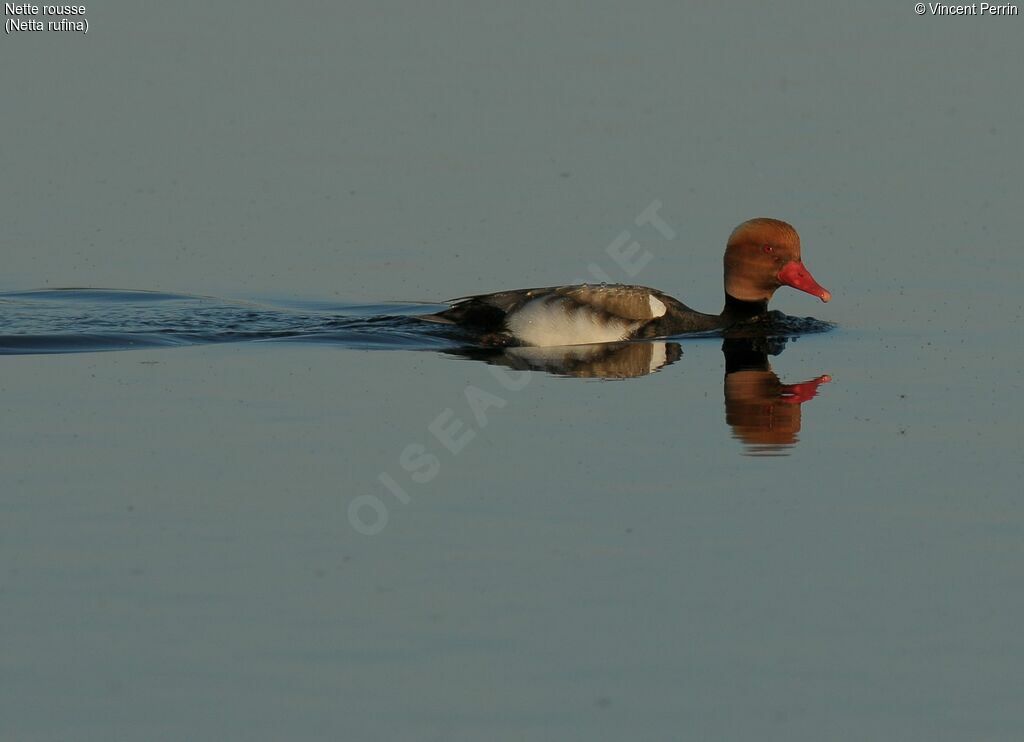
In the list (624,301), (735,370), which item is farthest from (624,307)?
(735,370)

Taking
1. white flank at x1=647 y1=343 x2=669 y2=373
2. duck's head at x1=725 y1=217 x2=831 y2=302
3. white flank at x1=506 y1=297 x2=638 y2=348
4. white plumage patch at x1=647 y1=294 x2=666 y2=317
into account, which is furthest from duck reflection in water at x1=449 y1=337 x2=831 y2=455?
duck's head at x1=725 y1=217 x2=831 y2=302

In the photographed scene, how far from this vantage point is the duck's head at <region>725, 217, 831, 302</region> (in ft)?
55.4

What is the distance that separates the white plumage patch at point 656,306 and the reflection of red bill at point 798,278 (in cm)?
150

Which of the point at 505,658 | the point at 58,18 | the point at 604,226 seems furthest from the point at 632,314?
the point at 58,18

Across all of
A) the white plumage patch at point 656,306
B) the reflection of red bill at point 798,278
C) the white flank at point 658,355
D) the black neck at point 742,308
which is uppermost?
the reflection of red bill at point 798,278

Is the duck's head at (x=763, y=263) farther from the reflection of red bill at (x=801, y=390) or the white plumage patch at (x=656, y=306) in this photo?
the reflection of red bill at (x=801, y=390)

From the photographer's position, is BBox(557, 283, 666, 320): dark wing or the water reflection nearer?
the water reflection

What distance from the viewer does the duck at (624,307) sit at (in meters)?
15.8

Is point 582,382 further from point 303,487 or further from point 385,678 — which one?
point 385,678

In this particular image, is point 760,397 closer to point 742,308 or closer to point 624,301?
point 624,301

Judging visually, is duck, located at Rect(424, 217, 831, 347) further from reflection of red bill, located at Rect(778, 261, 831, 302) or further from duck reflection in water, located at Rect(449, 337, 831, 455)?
duck reflection in water, located at Rect(449, 337, 831, 455)

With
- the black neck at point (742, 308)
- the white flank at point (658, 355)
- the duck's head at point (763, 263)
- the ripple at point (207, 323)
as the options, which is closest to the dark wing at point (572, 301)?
the ripple at point (207, 323)

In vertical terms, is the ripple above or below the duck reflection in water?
above

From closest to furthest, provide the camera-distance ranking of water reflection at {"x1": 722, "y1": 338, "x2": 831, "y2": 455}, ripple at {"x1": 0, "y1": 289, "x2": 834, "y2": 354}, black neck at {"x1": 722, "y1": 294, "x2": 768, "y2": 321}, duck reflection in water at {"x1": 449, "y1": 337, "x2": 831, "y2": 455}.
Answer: water reflection at {"x1": 722, "y1": 338, "x2": 831, "y2": 455} → duck reflection in water at {"x1": 449, "y1": 337, "x2": 831, "y2": 455} → ripple at {"x1": 0, "y1": 289, "x2": 834, "y2": 354} → black neck at {"x1": 722, "y1": 294, "x2": 768, "y2": 321}
